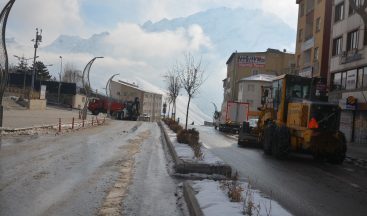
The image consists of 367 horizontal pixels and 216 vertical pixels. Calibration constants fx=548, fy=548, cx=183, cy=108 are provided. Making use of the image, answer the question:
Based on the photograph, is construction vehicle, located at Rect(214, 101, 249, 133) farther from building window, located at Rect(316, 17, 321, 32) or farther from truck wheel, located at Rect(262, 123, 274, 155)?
truck wheel, located at Rect(262, 123, 274, 155)

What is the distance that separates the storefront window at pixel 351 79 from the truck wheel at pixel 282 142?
2095 cm

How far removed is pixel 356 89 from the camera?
128 ft

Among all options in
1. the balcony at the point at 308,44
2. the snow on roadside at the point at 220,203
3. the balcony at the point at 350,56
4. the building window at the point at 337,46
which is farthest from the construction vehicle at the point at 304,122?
the balcony at the point at 308,44

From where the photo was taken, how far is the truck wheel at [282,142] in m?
20.2

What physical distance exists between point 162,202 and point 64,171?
3.95 meters

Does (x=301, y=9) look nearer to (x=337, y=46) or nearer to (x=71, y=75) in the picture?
(x=337, y=46)

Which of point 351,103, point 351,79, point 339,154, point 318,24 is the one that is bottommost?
point 339,154

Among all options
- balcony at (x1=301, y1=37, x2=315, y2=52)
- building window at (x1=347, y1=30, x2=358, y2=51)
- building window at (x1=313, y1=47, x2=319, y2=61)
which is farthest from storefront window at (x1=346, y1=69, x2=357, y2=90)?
balcony at (x1=301, y1=37, x2=315, y2=52)

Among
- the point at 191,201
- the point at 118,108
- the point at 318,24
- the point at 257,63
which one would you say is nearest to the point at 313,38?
the point at 318,24

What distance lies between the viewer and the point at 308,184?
13727mm

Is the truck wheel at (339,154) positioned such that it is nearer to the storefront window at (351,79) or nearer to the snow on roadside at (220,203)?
the snow on roadside at (220,203)

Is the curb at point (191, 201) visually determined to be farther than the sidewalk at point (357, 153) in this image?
No

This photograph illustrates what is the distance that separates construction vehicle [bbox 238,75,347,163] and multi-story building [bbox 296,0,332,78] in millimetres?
28270

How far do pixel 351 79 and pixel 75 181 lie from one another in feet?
107
